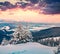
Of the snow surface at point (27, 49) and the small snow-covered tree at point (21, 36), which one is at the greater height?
the small snow-covered tree at point (21, 36)

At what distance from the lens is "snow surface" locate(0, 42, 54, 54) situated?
208 centimetres

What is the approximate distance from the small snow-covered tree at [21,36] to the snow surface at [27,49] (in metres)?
0.05

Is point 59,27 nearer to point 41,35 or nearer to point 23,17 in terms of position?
point 41,35

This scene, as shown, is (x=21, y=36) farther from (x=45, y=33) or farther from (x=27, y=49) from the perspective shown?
(x=45, y=33)

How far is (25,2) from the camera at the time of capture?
2.16 meters

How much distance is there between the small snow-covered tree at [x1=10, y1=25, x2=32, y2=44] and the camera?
2082mm

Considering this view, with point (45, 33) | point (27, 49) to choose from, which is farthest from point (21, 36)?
point (45, 33)

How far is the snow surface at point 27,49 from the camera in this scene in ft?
6.82

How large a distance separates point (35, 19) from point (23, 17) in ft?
0.48

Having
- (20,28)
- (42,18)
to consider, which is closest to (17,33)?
(20,28)

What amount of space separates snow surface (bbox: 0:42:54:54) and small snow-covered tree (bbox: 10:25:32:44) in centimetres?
5

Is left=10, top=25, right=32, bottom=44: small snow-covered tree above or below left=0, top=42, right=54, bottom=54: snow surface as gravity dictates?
above

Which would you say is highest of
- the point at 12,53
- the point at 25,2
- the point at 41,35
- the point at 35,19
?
the point at 25,2

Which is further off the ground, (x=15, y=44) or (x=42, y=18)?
(x=42, y=18)
